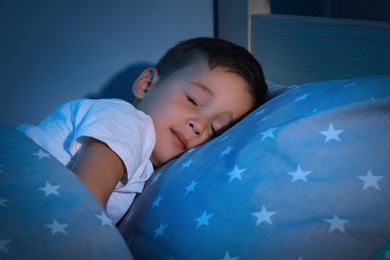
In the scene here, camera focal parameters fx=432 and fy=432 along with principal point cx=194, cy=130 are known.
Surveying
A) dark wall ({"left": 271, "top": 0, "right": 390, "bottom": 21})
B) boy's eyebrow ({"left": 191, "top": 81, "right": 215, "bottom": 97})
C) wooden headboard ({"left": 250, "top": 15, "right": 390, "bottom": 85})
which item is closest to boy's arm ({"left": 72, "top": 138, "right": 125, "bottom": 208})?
boy's eyebrow ({"left": 191, "top": 81, "right": 215, "bottom": 97})

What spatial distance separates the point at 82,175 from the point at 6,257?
0.29 metres

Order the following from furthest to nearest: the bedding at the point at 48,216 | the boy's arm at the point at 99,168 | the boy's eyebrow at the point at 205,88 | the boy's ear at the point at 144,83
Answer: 1. the boy's ear at the point at 144,83
2. the boy's eyebrow at the point at 205,88
3. the boy's arm at the point at 99,168
4. the bedding at the point at 48,216

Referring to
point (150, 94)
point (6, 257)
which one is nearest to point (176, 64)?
point (150, 94)

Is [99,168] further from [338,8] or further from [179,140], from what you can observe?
[338,8]

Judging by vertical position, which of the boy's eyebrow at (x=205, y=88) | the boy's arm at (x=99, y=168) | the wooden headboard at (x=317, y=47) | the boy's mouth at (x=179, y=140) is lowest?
the boy's mouth at (x=179, y=140)

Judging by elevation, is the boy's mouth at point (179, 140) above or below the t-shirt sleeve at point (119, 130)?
below

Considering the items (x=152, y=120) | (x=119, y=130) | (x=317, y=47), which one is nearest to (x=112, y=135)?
(x=119, y=130)

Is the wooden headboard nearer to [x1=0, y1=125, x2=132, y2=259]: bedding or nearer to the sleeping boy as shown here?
the sleeping boy

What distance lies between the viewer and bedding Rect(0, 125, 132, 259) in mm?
538

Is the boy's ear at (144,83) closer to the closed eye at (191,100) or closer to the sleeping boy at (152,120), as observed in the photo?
the sleeping boy at (152,120)

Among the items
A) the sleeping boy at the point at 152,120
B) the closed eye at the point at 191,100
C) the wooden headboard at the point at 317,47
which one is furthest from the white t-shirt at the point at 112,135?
the wooden headboard at the point at 317,47

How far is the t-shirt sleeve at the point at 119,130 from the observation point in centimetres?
84

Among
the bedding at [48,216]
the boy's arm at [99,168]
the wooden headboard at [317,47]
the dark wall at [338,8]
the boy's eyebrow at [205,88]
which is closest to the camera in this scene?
the bedding at [48,216]

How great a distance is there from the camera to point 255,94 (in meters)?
1.16
